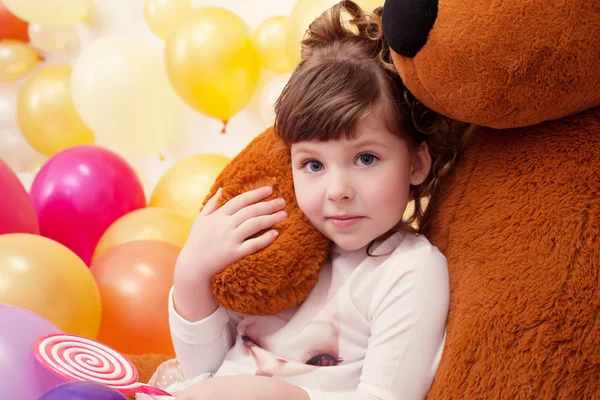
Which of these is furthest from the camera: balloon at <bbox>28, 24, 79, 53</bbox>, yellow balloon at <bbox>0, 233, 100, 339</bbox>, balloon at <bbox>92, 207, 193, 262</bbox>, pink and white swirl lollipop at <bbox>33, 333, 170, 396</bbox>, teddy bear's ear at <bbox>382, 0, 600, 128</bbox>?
balloon at <bbox>28, 24, 79, 53</bbox>

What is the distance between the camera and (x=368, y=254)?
0.92 m

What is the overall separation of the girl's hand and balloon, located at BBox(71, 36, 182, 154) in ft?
4.00

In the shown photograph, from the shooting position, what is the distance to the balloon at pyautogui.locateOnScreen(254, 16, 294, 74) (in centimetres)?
204

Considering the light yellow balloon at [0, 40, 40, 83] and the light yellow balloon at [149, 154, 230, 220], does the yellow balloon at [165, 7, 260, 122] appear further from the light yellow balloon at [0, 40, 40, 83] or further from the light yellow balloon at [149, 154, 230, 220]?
the light yellow balloon at [0, 40, 40, 83]

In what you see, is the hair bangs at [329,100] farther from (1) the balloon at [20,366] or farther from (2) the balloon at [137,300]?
(2) the balloon at [137,300]

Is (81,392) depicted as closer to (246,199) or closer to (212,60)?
(246,199)

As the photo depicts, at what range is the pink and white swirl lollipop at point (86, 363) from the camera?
2.65ft

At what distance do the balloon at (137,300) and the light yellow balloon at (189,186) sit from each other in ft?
1.70

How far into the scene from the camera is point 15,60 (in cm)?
271

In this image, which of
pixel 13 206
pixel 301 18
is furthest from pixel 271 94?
pixel 13 206

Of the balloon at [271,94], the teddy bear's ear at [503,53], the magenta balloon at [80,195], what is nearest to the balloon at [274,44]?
the balloon at [271,94]

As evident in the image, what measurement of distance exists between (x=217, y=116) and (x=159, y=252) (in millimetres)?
772

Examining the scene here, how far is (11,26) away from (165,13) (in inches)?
28.7

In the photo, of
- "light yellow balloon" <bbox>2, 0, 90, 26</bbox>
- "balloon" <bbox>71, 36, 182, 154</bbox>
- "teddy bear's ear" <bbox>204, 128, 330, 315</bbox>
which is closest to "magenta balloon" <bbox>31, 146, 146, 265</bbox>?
"balloon" <bbox>71, 36, 182, 154</bbox>
